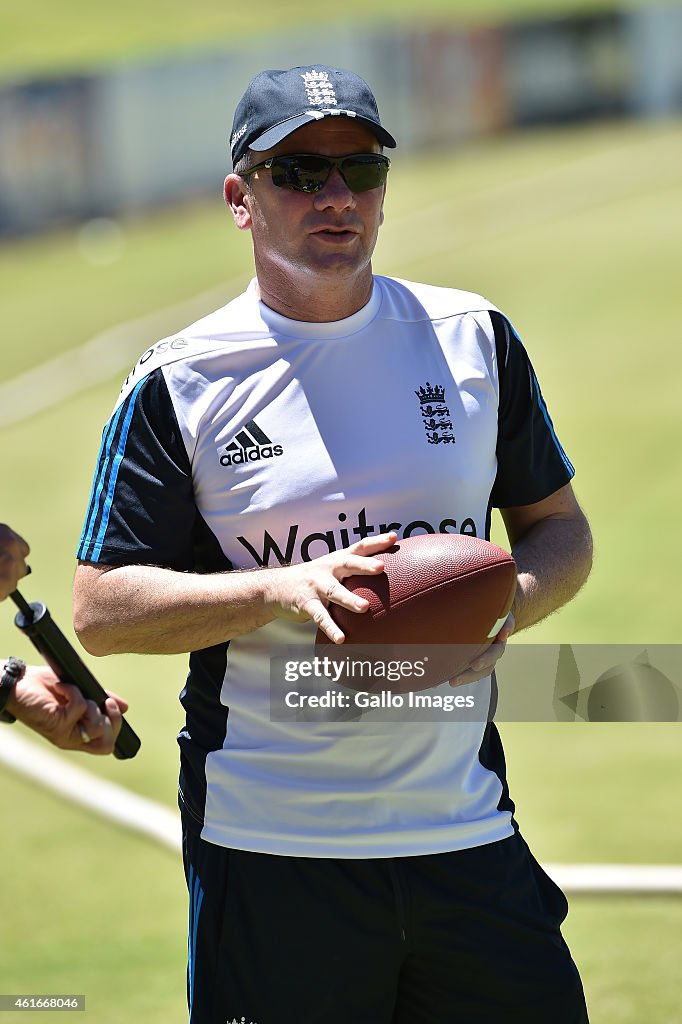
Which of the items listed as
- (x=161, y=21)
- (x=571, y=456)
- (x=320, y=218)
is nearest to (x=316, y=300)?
(x=320, y=218)

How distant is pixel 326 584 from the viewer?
2.84m

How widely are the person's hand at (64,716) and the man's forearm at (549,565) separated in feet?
3.93

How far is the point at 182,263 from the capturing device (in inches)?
760

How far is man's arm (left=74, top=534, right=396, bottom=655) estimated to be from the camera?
289 centimetres

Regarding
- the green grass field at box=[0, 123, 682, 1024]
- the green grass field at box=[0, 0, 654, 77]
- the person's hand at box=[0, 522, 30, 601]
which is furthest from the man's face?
the green grass field at box=[0, 0, 654, 77]

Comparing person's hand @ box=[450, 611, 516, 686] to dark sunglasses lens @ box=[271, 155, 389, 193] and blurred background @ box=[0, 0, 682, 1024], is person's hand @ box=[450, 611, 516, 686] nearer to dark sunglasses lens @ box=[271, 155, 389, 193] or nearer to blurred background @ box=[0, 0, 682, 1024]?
dark sunglasses lens @ box=[271, 155, 389, 193]

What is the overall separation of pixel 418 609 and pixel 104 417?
1107cm

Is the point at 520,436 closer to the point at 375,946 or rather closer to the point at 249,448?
the point at 249,448

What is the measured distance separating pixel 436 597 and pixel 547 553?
409 mm

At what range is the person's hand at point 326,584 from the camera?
111 inches

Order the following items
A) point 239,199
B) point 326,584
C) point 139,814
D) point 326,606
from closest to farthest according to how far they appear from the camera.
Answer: point 326,584, point 326,606, point 239,199, point 139,814

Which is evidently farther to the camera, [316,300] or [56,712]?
[56,712]

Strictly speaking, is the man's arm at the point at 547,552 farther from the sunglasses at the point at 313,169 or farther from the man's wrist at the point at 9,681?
the man's wrist at the point at 9,681

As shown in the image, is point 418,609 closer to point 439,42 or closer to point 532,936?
point 532,936
